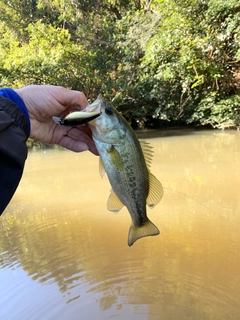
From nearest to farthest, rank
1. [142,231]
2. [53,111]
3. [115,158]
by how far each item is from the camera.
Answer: [115,158] < [142,231] < [53,111]

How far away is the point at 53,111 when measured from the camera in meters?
1.95

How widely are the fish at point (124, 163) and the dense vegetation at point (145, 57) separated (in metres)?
10.6

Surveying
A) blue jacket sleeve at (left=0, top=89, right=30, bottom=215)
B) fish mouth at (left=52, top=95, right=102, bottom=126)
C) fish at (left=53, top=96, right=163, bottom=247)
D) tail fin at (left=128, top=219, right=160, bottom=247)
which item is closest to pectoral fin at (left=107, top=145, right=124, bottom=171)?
fish at (left=53, top=96, right=163, bottom=247)

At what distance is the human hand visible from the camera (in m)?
1.85

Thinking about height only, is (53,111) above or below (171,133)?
above

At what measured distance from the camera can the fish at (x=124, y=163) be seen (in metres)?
1.67

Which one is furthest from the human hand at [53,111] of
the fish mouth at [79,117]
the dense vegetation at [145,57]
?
the dense vegetation at [145,57]

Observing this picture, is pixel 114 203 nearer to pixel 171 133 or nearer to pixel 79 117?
pixel 79 117

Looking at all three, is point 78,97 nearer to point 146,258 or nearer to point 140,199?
point 140,199

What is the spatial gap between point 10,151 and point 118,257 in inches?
98.4

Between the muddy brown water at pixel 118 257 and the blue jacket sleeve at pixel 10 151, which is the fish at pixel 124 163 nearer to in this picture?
the blue jacket sleeve at pixel 10 151

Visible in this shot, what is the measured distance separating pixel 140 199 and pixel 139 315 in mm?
1252

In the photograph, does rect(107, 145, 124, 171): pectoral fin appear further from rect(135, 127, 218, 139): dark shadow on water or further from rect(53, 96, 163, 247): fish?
rect(135, 127, 218, 139): dark shadow on water

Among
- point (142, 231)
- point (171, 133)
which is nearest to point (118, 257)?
point (142, 231)
